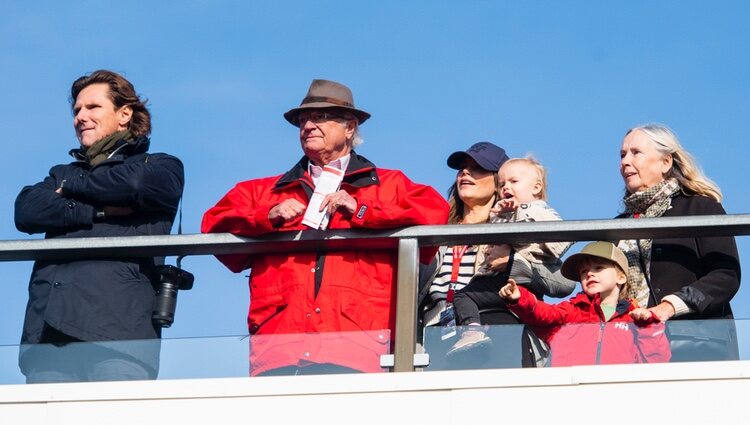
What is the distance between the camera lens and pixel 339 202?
681 centimetres

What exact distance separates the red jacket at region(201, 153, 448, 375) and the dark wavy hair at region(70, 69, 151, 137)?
3.09ft

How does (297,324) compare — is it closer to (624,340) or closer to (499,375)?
(499,375)

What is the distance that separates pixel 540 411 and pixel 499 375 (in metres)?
0.23

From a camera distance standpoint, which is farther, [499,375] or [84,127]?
[84,127]

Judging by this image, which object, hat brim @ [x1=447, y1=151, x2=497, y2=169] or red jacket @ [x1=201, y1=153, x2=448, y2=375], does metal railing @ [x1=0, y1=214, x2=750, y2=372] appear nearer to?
red jacket @ [x1=201, y1=153, x2=448, y2=375]

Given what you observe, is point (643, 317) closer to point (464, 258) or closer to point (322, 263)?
point (464, 258)

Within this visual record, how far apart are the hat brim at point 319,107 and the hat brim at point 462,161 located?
57 cm

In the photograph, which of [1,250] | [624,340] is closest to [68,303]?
[1,250]

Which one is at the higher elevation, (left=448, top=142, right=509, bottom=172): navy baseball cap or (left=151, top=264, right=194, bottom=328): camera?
(left=448, top=142, right=509, bottom=172): navy baseball cap

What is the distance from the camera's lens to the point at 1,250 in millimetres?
7016

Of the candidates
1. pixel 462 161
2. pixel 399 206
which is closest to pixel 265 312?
pixel 399 206

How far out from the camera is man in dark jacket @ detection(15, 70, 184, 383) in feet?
22.0

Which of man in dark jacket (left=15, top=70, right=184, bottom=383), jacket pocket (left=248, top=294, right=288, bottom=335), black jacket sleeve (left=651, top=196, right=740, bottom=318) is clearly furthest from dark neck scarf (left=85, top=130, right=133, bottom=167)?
black jacket sleeve (left=651, top=196, right=740, bottom=318)

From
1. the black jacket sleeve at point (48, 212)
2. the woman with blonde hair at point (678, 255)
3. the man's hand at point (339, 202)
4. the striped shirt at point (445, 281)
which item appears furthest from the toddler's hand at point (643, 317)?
the black jacket sleeve at point (48, 212)
